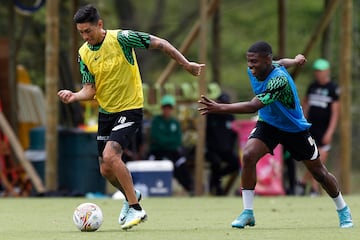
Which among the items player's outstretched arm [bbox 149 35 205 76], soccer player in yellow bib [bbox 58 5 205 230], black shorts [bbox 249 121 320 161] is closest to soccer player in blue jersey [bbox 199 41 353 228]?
black shorts [bbox 249 121 320 161]

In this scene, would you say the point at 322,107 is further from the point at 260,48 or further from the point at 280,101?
the point at 260,48

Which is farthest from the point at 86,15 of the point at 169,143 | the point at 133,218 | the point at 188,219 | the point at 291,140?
the point at 169,143

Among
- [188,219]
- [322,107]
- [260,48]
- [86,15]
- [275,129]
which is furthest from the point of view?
[322,107]

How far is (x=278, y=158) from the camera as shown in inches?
848

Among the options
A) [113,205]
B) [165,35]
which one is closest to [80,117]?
[113,205]

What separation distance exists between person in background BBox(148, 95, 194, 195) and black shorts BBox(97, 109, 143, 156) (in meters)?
9.27

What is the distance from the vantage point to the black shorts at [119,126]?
11.8 metres

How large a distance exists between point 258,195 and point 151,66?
16.7 metres

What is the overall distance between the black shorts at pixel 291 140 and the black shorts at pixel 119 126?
4.00 feet

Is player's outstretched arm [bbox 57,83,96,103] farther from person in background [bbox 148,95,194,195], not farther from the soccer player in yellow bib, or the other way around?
person in background [bbox 148,95,194,195]

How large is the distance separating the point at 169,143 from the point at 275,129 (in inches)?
385

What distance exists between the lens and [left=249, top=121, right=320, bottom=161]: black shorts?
1170cm

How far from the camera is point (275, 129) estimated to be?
11773 mm

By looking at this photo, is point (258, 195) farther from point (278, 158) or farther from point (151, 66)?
point (151, 66)
